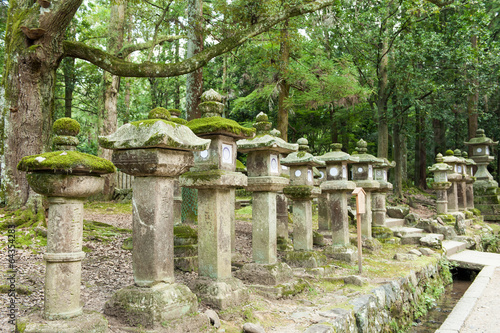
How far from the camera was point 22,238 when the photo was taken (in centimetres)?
620

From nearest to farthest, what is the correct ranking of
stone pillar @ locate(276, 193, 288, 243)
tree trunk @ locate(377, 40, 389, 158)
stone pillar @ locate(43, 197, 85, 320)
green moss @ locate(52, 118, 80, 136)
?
stone pillar @ locate(43, 197, 85, 320), green moss @ locate(52, 118, 80, 136), stone pillar @ locate(276, 193, 288, 243), tree trunk @ locate(377, 40, 389, 158)

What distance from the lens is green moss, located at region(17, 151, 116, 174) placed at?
10.5ft

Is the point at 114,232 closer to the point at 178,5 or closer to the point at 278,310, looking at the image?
the point at 278,310

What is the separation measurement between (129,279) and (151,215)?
2.11 metres

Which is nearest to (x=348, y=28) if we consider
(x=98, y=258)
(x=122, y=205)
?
(x=122, y=205)

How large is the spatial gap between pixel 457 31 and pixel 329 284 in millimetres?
13617

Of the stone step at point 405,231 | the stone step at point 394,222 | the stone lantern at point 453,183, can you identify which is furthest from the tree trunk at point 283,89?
the stone lantern at point 453,183

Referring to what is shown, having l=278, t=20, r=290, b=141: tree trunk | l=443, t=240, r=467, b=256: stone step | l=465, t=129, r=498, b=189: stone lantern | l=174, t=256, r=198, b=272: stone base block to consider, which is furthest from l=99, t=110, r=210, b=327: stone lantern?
l=465, t=129, r=498, b=189: stone lantern

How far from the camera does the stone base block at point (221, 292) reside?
15.5ft

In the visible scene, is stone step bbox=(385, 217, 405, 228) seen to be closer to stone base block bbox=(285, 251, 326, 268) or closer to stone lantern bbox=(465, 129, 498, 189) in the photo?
stone base block bbox=(285, 251, 326, 268)

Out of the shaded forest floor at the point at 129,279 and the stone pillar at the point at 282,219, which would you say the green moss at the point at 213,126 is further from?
the stone pillar at the point at 282,219

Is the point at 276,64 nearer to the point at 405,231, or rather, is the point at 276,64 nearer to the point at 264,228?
the point at 405,231

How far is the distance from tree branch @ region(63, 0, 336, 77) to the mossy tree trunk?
64 cm

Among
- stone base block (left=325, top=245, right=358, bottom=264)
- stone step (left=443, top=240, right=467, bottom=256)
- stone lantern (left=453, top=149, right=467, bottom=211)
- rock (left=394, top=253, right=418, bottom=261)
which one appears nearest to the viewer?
stone base block (left=325, top=245, right=358, bottom=264)
